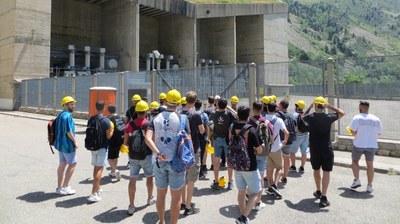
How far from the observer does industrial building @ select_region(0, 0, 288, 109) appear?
29062mm

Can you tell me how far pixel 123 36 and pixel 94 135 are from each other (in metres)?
32.3

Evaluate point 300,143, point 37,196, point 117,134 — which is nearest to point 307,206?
point 300,143

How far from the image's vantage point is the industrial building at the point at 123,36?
95.3ft

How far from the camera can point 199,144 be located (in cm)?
548

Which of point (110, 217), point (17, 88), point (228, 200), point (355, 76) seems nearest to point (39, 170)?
point (110, 217)

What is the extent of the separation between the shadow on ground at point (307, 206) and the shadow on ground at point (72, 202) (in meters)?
3.51

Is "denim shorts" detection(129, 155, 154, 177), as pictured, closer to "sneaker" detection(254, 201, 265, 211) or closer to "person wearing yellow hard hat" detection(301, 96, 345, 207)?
"sneaker" detection(254, 201, 265, 211)

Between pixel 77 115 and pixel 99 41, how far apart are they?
21.6 meters

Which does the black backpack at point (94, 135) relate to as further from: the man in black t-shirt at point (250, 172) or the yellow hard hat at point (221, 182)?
the man in black t-shirt at point (250, 172)

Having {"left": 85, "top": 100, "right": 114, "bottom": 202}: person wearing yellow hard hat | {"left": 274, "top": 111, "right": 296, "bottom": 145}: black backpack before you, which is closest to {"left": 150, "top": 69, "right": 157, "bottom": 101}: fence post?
{"left": 274, "top": 111, "right": 296, "bottom": 145}: black backpack

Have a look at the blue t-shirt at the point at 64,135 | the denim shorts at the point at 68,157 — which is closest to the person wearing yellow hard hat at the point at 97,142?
the blue t-shirt at the point at 64,135

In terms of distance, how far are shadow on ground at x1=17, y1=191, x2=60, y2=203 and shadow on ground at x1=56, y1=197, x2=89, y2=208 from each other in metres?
0.36

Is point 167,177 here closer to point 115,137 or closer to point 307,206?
point 307,206

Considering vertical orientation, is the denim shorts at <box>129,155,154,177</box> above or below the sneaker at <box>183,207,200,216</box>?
above
